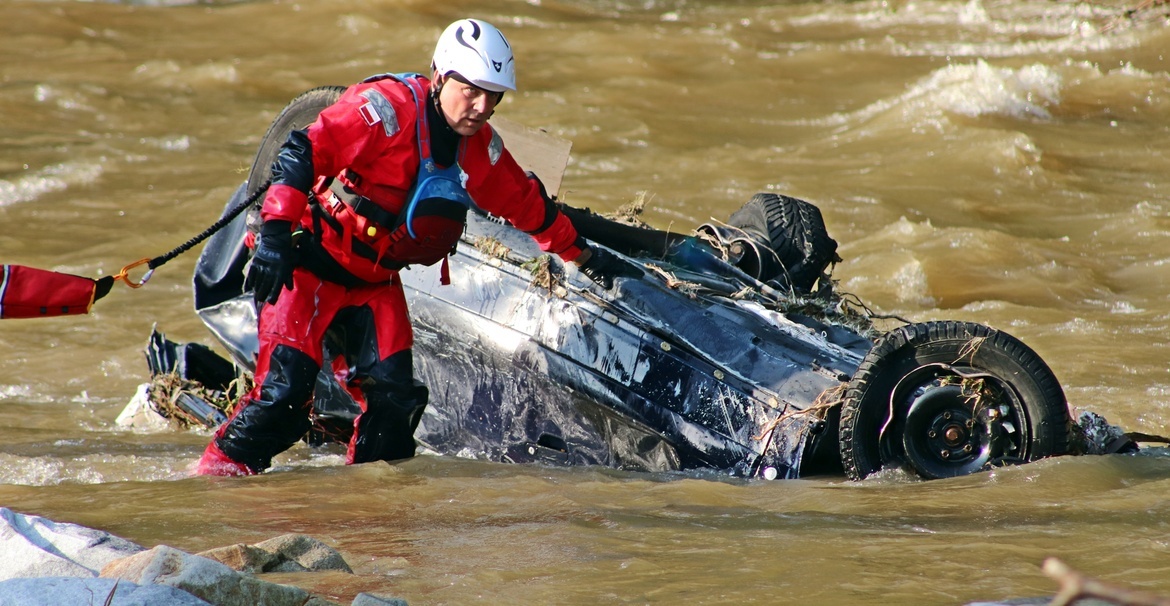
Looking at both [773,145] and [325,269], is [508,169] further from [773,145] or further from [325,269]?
[773,145]

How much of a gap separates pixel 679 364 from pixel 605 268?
55cm

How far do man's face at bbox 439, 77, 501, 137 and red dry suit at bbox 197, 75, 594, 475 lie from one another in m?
0.05

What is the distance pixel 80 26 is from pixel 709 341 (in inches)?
585

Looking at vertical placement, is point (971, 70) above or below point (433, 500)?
above

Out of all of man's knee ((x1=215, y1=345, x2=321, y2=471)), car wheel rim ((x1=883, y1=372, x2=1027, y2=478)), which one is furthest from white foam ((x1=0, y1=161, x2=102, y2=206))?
car wheel rim ((x1=883, y1=372, x2=1027, y2=478))

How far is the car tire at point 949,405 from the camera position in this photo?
403 centimetres

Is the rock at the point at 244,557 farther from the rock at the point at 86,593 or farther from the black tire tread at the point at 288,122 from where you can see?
the black tire tread at the point at 288,122

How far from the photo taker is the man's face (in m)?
4.32

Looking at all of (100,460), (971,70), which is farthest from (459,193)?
(971,70)

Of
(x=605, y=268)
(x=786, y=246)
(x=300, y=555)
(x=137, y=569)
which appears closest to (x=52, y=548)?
(x=137, y=569)

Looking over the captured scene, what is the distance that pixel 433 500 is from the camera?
417cm

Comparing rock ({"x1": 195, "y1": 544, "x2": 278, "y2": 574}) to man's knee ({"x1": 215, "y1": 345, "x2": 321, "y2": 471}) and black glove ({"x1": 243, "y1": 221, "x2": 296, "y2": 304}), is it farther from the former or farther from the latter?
man's knee ({"x1": 215, "y1": 345, "x2": 321, "y2": 471})

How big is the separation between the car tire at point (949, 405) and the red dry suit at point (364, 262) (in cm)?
136

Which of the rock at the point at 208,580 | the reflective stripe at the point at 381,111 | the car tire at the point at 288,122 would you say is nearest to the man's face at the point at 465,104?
the reflective stripe at the point at 381,111
